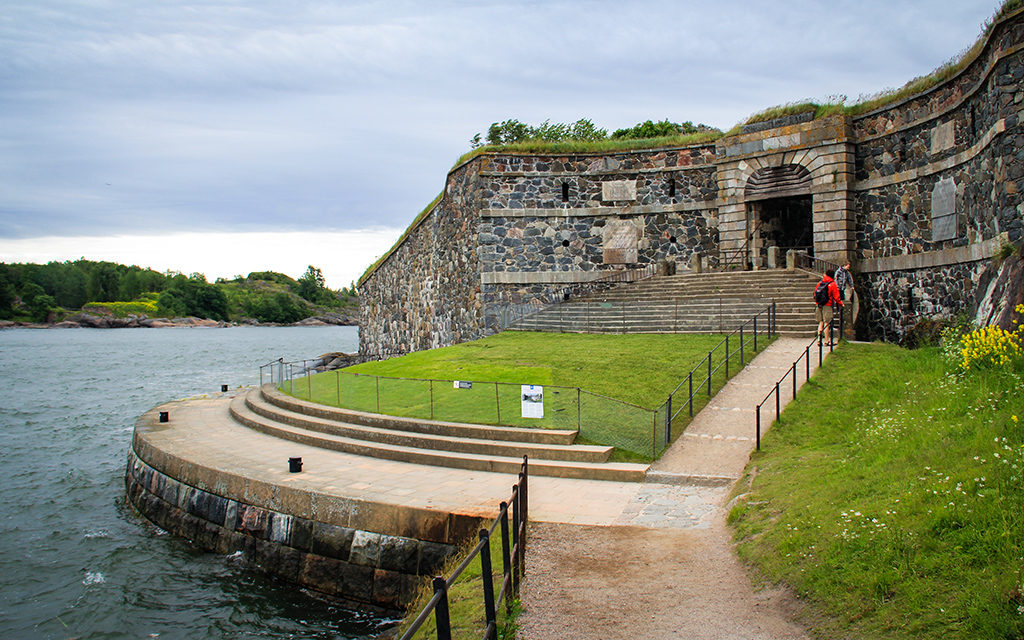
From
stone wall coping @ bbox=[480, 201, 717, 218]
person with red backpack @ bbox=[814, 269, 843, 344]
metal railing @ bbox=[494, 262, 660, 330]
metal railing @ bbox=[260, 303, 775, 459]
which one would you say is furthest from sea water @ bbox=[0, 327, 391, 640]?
stone wall coping @ bbox=[480, 201, 717, 218]

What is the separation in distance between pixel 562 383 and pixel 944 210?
1318 centimetres

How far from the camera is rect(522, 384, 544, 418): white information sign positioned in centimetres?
1224

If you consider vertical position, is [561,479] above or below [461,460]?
below

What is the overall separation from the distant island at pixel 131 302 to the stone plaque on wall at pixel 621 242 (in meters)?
136

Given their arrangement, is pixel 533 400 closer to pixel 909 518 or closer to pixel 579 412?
pixel 579 412

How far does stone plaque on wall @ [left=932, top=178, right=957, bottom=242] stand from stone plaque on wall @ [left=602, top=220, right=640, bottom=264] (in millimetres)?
10611

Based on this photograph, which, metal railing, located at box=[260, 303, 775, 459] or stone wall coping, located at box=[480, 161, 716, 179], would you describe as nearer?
metal railing, located at box=[260, 303, 775, 459]

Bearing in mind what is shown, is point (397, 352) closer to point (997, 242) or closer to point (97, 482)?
point (97, 482)

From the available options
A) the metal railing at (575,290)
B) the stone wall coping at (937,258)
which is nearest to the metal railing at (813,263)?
the stone wall coping at (937,258)

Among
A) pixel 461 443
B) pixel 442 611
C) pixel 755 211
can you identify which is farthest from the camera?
pixel 755 211

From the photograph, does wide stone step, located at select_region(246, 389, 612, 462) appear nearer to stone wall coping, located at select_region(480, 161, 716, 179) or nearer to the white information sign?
the white information sign

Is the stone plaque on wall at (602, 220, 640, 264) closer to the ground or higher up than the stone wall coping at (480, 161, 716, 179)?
closer to the ground

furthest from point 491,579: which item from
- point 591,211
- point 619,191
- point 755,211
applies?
point 755,211

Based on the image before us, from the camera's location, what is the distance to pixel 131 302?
14725cm
